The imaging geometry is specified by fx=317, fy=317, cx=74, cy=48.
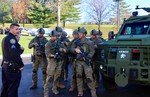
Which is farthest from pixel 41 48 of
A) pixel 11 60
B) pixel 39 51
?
pixel 11 60

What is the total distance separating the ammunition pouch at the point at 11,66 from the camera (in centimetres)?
643

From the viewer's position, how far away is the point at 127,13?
51219mm

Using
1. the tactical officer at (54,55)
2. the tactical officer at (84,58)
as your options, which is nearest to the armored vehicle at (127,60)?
the tactical officer at (84,58)

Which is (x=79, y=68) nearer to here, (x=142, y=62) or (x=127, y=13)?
(x=142, y=62)

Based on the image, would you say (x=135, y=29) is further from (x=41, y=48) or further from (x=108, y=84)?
(x=41, y=48)

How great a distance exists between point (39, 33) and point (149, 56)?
3.30 metres

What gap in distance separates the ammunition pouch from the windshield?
11.5ft

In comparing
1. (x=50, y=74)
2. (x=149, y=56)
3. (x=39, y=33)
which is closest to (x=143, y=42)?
(x=149, y=56)

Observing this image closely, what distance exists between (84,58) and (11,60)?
1.95 m

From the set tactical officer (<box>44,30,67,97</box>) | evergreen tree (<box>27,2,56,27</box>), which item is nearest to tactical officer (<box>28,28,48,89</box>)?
tactical officer (<box>44,30,67,97</box>)

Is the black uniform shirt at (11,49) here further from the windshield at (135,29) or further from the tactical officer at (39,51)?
the windshield at (135,29)

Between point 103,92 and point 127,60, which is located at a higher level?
point 127,60

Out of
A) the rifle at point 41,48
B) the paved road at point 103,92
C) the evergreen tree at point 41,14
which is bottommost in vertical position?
the paved road at point 103,92

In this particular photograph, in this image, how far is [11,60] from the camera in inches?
253
